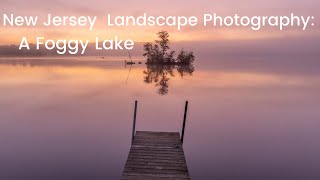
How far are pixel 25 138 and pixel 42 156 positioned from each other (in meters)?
3.74

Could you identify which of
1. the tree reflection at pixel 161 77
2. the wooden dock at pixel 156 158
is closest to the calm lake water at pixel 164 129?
the wooden dock at pixel 156 158

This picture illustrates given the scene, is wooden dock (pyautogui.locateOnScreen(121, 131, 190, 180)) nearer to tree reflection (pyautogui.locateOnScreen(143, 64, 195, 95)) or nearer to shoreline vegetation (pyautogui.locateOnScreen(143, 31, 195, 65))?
tree reflection (pyautogui.locateOnScreen(143, 64, 195, 95))

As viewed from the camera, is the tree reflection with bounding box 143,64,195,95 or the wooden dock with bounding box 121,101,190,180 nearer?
the wooden dock with bounding box 121,101,190,180

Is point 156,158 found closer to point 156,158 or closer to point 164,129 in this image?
point 156,158

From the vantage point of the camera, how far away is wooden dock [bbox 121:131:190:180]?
465 inches

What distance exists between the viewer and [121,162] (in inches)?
652

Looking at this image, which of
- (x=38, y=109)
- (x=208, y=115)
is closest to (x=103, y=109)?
(x=38, y=109)

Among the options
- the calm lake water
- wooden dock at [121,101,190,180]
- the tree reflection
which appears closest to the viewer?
wooden dock at [121,101,190,180]

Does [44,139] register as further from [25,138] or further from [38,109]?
[38,109]

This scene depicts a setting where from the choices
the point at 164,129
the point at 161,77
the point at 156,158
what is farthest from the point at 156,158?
the point at 161,77

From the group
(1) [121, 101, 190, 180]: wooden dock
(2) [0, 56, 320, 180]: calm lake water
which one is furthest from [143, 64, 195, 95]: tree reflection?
(1) [121, 101, 190, 180]: wooden dock

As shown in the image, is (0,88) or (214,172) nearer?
(214,172)

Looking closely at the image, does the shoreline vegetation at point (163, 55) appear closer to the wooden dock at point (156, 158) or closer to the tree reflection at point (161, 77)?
the tree reflection at point (161, 77)

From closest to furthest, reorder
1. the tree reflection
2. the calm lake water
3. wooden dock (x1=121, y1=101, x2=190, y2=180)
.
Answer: wooden dock (x1=121, y1=101, x2=190, y2=180)
the calm lake water
the tree reflection
